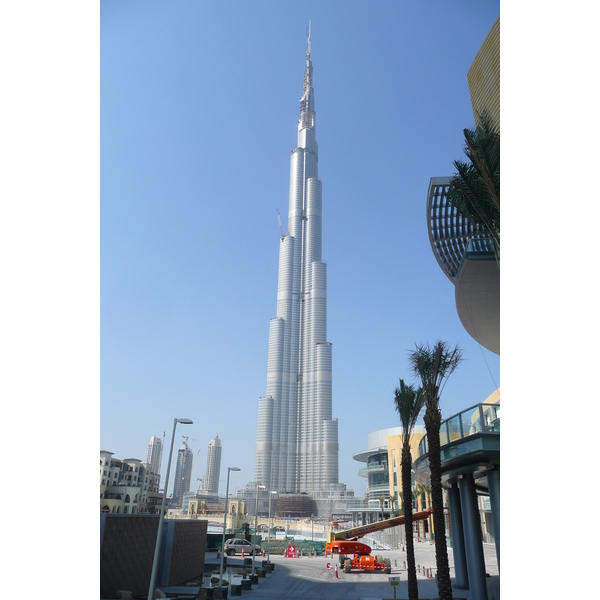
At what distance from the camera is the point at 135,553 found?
22.6m

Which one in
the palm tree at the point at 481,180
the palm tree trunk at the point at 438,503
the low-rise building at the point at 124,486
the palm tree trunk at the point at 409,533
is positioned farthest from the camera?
the low-rise building at the point at 124,486

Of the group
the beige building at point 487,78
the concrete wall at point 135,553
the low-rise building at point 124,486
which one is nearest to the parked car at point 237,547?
the concrete wall at point 135,553

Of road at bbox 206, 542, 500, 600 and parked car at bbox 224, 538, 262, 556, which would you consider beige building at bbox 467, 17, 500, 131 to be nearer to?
road at bbox 206, 542, 500, 600

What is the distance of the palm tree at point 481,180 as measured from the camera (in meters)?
13.0

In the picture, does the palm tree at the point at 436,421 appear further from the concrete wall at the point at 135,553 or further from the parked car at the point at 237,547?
the parked car at the point at 237,547

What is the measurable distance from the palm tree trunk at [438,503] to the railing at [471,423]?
0.69 meters

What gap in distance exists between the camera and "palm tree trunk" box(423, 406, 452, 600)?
16766mm

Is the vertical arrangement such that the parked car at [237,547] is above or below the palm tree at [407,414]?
below

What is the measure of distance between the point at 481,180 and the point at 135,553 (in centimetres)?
2167

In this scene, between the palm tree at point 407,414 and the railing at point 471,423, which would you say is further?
the palm tree at point 407,414

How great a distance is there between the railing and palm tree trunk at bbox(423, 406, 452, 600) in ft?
2.26

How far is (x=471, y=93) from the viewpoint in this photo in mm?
31703
